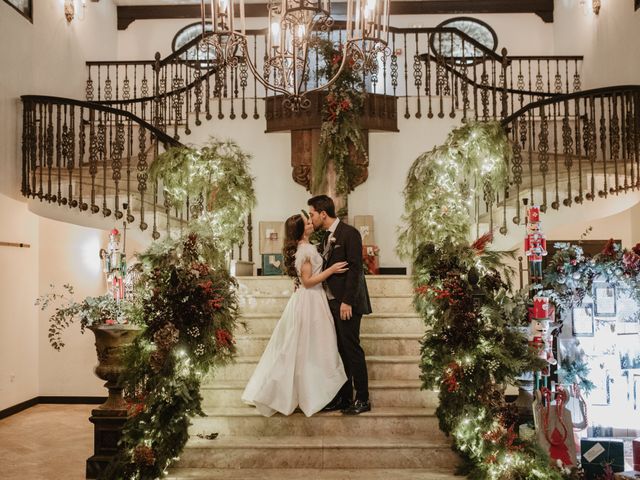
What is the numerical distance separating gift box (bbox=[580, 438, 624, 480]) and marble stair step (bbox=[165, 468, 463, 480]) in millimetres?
828

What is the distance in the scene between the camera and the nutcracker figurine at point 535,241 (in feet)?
14.2

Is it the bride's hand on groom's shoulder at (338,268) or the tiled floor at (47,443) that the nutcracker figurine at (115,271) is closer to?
the tiled floor at (47,443)

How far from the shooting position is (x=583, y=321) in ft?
15.6

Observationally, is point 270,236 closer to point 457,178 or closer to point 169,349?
point 457,178

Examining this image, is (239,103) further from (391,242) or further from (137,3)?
(137,3)

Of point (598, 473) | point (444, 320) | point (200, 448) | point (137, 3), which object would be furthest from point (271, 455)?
point (137, 3)

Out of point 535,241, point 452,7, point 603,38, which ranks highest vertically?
point 452,7

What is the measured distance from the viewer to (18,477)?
5176 millimetres

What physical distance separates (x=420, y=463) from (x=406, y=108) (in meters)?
5.47

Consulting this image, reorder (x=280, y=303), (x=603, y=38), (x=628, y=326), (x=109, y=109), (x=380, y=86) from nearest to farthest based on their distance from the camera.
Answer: (x=628, y=326) < (x=280, y=303) < (x=109, y=109) < (x=603, y=38) < (x=380, y=86)

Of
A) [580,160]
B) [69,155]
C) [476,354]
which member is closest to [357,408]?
[476,354]

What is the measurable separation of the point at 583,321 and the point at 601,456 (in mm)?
957

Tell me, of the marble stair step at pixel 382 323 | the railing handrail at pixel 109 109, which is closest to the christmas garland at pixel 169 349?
the marble stair step at pixel 382 323

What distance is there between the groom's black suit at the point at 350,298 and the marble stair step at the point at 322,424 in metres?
0.19
